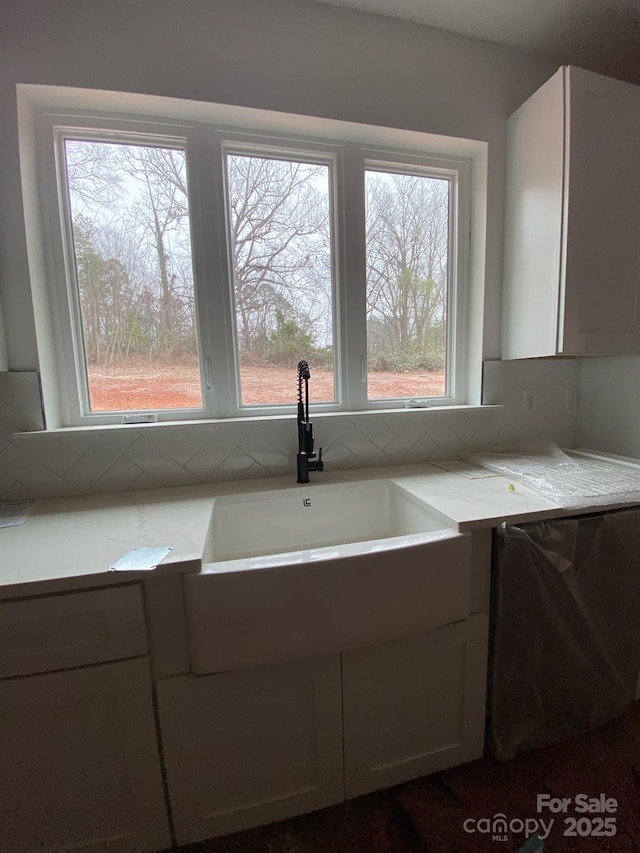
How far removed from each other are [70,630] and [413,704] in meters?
0.90

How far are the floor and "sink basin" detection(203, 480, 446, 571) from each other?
707 millimetres

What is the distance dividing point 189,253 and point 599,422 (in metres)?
1.99

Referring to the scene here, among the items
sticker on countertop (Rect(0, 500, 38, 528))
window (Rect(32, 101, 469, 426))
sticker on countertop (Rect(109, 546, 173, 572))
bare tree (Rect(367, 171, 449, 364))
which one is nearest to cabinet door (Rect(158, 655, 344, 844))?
sticker on countertop (Rect(109, 546, 173, 572))

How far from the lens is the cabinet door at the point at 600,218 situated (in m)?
1.25

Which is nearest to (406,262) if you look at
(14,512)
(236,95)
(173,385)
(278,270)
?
(278,270)

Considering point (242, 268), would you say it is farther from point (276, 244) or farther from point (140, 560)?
point (140, 560)

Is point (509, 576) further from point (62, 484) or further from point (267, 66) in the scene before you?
point (267, 66)

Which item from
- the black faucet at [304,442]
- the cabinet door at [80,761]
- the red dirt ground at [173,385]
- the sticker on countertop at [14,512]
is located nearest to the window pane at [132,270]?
the red dirt ground at [173,385]

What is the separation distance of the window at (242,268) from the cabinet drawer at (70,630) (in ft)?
2.57

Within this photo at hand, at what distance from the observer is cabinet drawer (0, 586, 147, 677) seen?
2.44 feet

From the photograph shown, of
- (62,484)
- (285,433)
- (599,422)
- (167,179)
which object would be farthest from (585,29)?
(62,484)

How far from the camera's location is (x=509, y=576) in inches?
39.8

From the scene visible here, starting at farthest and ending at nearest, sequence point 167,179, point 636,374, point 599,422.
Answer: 1. point 599,422
2. point 636,374
3. point 167,179

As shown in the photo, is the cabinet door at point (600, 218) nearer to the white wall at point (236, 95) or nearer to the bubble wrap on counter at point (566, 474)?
the white wall at point (236, 95)
